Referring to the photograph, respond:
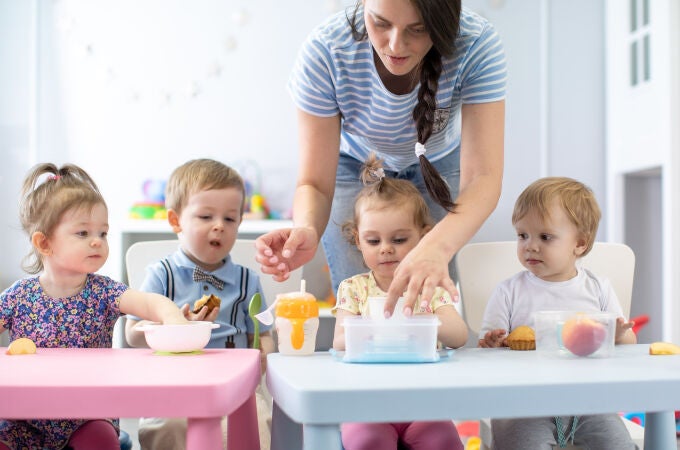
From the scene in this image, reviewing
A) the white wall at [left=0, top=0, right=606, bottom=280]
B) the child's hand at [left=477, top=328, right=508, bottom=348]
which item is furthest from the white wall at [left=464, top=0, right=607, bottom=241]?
the child's hand at [left=477, top=328, right=508, bottom=348]

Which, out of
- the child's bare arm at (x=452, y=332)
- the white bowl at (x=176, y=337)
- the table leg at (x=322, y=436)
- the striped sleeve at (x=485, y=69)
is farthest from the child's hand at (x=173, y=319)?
the striped sleeve at (x=485, y=69)

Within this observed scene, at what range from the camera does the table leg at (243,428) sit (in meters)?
1.18

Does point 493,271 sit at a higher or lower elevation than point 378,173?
lower

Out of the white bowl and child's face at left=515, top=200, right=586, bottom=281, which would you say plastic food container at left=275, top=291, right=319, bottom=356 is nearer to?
the white bowl

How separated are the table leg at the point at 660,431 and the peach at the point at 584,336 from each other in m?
0.20

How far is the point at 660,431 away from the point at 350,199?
3.13ft

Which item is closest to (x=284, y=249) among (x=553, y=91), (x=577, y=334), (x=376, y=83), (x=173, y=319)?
(x=173, y=319)

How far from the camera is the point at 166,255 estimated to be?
2.00m

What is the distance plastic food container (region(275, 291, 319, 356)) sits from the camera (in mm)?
1203

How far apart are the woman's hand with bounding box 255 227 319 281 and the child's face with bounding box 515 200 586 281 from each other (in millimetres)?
526

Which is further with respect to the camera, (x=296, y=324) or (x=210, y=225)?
(x=210, y=225)

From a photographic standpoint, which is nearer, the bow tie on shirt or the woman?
the woman

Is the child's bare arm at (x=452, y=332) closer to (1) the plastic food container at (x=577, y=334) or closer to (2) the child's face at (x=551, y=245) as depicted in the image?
(1) the plastic food container at (x=577, y=334)

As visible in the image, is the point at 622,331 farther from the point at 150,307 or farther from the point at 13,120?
the point at 13,120
